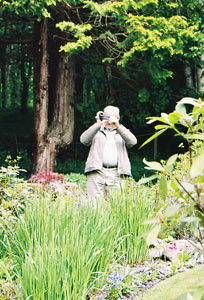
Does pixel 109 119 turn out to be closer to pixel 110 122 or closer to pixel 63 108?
pixel 110 122

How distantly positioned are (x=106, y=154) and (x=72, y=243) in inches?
87.1

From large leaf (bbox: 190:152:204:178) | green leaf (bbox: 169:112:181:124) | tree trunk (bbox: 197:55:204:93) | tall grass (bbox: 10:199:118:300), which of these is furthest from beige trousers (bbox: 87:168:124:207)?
tree trunk (bbox: 197:55:204:93)

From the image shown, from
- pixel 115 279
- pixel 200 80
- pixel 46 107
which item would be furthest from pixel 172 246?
pixel 200 80

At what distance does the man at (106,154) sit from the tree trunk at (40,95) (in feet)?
16.2

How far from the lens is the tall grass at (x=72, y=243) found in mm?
2473

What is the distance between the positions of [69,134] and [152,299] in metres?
7.36

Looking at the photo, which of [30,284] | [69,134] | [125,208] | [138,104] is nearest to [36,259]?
[30,284]

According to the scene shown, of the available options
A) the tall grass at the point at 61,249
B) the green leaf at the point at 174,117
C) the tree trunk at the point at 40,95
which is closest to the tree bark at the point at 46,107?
the tree trunk at the point at 40,95

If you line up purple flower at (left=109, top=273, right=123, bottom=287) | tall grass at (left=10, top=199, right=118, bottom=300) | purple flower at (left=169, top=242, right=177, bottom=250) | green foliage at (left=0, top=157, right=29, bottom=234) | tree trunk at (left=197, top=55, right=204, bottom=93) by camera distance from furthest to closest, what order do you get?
tree trunk at (left=197, top=55, right=204, bottom=93) < purple flower at (left=169, top=242, right=177, bottom=250) < green foliage at (left=0, top=157, right=29, bottom=234) < purple flower at (left=109, top=273, right=123, bottom=287) < tall grass at (left=10, top=199, right=118, bottom=300)

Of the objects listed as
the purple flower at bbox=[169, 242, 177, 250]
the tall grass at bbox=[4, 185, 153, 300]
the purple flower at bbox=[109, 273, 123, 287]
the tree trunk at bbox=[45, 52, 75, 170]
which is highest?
the tree trunk at bbox=[45, 52, 75, 170]

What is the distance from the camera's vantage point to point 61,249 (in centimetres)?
256

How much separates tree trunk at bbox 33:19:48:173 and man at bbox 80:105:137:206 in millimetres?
4947

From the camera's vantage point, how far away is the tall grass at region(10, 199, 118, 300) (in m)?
2.46

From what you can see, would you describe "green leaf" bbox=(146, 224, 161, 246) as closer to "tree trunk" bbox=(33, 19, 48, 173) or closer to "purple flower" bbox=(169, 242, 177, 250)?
"purple flower" bbox=(169, 242, 177, 250)
